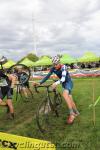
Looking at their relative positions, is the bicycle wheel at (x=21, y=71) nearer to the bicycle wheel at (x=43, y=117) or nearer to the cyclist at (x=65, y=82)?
the cyclist at (x=65, y=82)

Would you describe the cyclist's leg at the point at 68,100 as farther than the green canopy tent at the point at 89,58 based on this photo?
No

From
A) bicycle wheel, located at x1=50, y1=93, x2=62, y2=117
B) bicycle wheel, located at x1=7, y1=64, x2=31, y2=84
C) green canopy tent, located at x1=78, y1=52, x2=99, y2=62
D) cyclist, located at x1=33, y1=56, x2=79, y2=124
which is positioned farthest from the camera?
green canopy tent, located at x1=78, y1=52, x2=99, y2=62

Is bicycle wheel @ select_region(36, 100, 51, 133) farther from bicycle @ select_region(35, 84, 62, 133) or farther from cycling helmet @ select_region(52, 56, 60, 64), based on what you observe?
cycling helmet @ select_region(52, 56, 60, 64)

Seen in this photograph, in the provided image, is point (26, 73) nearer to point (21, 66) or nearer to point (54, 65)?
point (21, 66)

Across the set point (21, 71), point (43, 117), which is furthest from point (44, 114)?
point (21, 71)

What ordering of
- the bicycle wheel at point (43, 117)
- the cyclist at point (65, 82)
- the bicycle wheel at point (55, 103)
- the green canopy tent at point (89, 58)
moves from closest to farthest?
the bicycle wheel at point (43, 117)
the cyclist at point (65, 82)
the bicycle wheel at point (55, 103)
the green canopy tent at point (89, 58)

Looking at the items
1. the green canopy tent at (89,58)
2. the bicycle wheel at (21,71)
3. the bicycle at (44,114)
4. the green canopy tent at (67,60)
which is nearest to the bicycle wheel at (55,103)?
the bicycle at (44,114)

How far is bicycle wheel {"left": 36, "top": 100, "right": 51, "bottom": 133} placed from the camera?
10.6 m

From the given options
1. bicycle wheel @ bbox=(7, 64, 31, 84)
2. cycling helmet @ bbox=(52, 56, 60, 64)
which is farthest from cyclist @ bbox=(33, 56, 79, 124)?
bicycle wheel @ bbox=(7, 64, 31, 84)

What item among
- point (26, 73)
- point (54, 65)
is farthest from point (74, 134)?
point (26, 73)

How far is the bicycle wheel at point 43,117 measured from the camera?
1059 cm

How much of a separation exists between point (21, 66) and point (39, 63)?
3566 centimetres

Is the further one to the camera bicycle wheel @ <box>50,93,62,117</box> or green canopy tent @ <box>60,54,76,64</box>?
green canopy tent @ <box>60,54,76,64</box>

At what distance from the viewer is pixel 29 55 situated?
11488 cm
